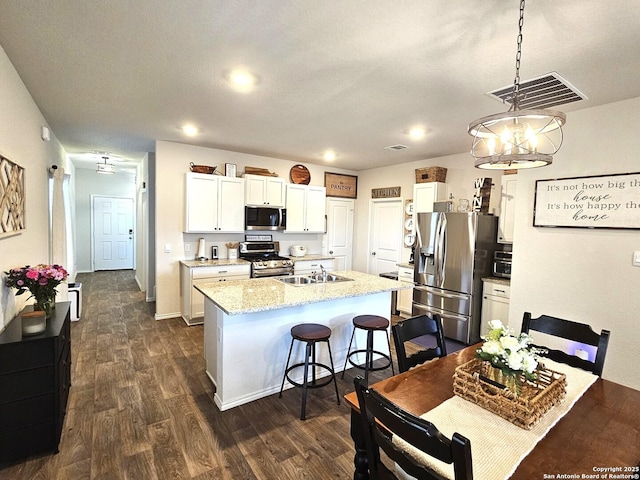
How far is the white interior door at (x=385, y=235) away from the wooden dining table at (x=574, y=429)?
13.9ft

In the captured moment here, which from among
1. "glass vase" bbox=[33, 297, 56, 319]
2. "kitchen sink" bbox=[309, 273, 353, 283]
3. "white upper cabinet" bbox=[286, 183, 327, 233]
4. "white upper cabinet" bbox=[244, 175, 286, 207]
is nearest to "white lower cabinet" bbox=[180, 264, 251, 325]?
"white upper cabinet" bbox=[244, 175, 286, 207]

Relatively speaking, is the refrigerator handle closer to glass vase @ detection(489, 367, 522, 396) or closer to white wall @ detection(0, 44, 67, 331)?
glass vase @ detection(489, 367, 522, 396)

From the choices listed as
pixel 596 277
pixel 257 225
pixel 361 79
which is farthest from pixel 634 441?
pixel 257 225

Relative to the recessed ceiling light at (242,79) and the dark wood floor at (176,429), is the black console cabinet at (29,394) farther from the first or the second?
the recessed ceiling light at (242,79)

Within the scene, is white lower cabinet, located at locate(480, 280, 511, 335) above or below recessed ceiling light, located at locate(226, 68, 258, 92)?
below

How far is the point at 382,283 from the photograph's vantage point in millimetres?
3385

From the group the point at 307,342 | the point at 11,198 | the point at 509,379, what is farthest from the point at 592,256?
the point at 11,198

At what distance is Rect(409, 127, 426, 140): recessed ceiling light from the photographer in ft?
12.3

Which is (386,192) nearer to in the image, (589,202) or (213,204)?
(213,204)

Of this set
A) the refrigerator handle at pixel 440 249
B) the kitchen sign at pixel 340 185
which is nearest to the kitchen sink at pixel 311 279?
the refrigerator handle at pixel 440 249

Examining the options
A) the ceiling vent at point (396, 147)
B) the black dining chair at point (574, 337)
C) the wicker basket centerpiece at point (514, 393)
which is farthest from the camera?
the ceiling vent at point (396, 147)

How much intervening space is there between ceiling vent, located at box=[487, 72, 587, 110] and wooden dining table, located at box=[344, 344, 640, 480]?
76.0 inches

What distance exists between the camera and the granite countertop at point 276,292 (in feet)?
7.91

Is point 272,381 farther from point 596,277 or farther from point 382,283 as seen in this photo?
point 596,277
